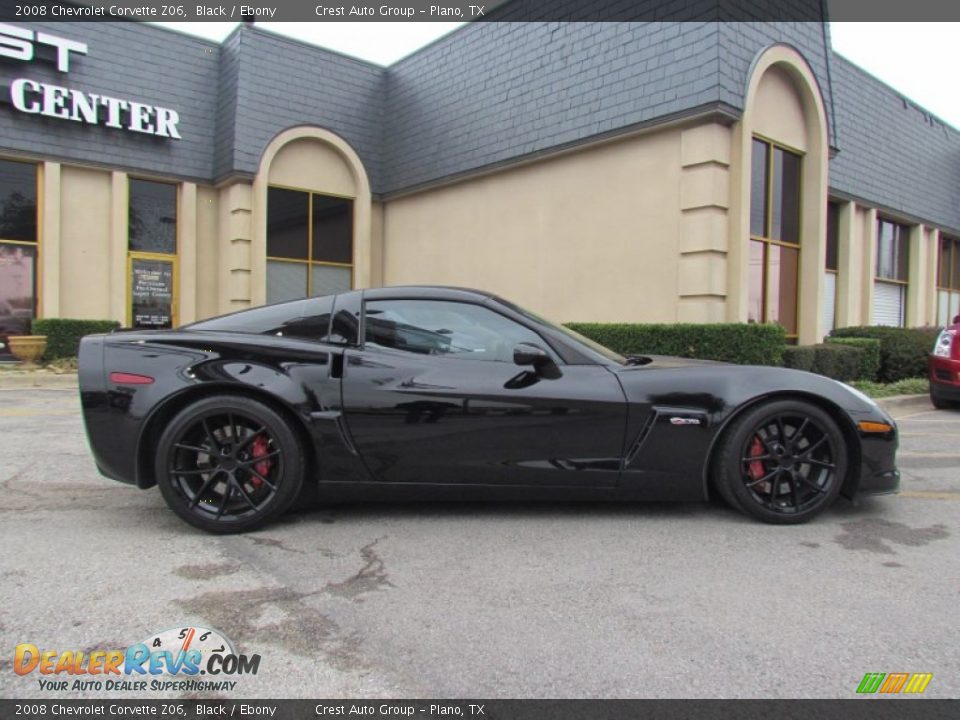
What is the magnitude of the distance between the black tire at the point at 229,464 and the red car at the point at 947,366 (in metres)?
8.20

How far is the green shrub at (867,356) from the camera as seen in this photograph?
36.1ft

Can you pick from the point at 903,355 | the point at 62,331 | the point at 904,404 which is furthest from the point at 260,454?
the point at 903,355

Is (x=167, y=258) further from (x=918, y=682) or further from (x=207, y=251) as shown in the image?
(x=918, y=682)

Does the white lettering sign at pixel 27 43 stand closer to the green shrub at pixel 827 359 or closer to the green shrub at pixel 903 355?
the green shrub at pixel 827 359

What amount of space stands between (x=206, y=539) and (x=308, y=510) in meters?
0.64

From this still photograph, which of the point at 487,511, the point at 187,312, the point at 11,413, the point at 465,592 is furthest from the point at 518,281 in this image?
the point at 465,592

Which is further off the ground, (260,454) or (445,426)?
(445,426)

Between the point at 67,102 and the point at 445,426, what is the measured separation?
12899 mm

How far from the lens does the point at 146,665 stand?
2.22 metres

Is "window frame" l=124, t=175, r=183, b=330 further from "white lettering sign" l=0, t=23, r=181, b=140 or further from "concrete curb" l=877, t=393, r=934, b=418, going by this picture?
"concrete curb" l=877, t=393, r=934, b=418

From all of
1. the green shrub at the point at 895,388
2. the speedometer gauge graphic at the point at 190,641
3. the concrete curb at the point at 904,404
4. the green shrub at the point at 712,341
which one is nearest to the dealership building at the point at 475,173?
the green shrub at the point at 712,341

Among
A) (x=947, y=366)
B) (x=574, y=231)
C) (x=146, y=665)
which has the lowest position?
(x=146, y=665)

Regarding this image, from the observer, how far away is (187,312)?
14.4 metres

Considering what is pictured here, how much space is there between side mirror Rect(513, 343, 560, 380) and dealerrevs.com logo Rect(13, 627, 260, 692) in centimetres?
188
